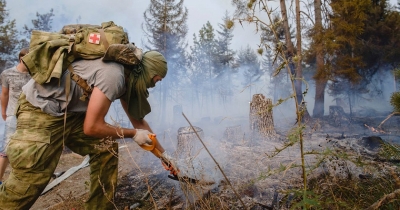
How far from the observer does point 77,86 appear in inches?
81.8

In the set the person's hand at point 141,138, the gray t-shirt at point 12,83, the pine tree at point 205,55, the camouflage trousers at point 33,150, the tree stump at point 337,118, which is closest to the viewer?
the camouflage trousers at point 33,150

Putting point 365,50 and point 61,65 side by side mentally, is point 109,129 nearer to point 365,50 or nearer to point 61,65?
point 61,65

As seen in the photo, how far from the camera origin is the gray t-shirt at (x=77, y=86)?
188 cm

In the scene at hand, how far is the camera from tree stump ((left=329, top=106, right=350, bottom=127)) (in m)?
9.69

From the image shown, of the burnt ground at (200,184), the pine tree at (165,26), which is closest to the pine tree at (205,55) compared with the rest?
the pine tree at (165,26)

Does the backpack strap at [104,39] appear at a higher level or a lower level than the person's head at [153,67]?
higher

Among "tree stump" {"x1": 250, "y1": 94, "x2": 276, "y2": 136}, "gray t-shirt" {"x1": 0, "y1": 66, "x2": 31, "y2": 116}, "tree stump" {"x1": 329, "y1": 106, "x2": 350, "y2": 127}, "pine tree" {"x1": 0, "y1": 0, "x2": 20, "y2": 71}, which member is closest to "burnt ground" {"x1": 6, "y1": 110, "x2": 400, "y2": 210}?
"gray t-shirt" {"x1": 0, "y1": 66, "x2": 31, "y2": 116}

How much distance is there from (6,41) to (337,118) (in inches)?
662

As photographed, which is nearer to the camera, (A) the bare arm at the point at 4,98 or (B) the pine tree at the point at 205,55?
(A) the bare arm at the point at 4,98

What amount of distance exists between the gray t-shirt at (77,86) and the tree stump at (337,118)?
9.85 m

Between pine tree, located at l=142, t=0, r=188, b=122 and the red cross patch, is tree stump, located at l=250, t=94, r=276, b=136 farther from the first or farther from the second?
pine tree, located at l=142, t=0, r=188, b=122

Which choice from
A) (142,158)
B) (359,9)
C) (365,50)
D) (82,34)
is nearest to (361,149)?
(142,158)

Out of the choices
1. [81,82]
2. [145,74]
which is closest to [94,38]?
[81,82]

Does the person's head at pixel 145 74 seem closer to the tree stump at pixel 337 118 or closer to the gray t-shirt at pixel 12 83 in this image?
the gray t-shirt at pixel 12 83
